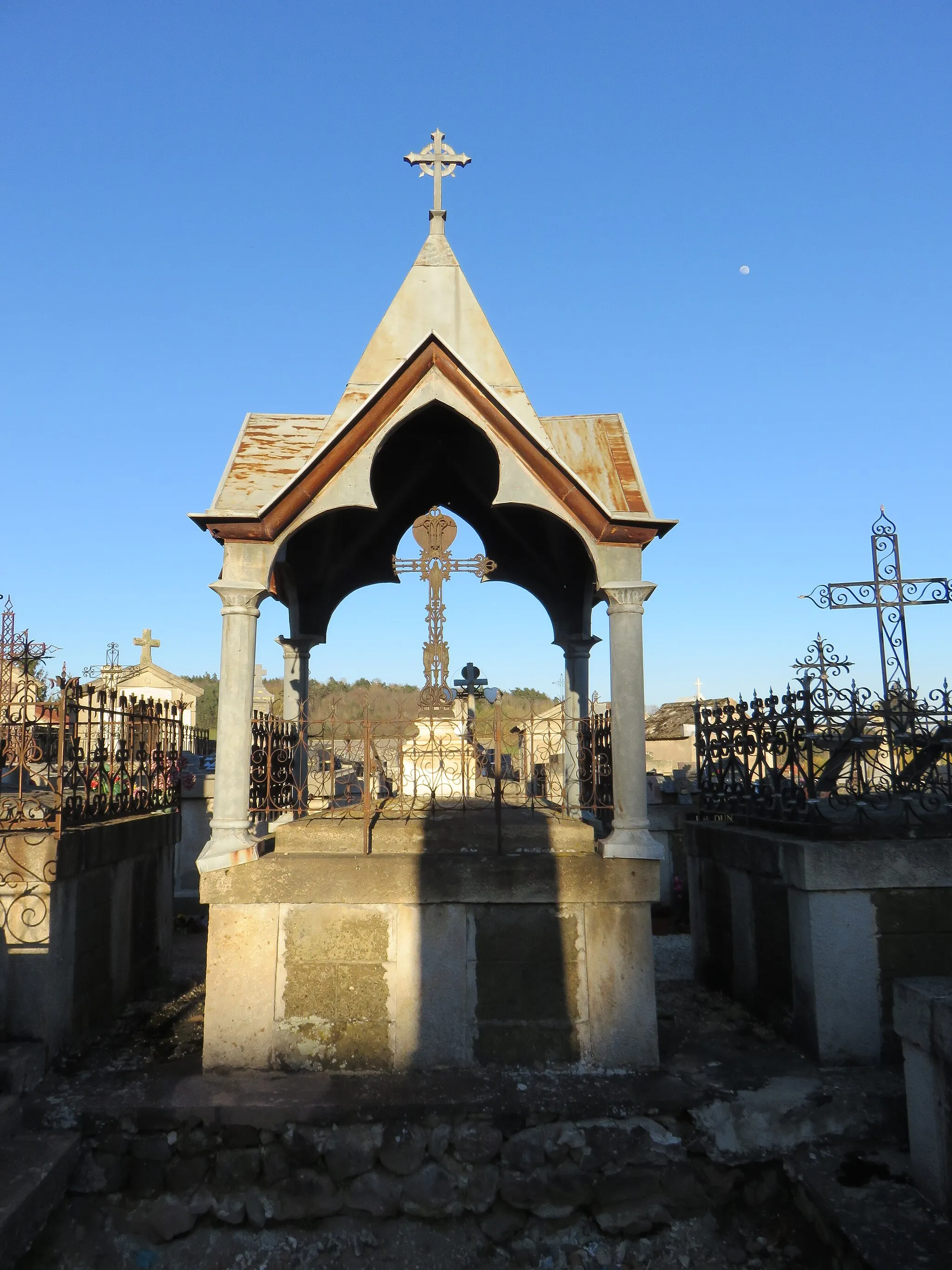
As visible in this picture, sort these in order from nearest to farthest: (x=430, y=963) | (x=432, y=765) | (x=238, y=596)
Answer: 1. (x=430, y=963)
2. (x=238, y=596)
3. (x=432, y=765)

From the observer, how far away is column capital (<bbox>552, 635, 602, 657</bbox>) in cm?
1018

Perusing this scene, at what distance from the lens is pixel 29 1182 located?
16.2 feet

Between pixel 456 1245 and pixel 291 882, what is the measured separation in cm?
252

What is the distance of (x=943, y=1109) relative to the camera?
4645mm

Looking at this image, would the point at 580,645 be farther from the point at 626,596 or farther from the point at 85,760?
the point at 85,760

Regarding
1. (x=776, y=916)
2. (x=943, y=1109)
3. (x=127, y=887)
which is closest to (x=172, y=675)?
(x=127, y=887)

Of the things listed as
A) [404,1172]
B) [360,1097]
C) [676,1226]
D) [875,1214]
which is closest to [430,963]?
[360,1097]

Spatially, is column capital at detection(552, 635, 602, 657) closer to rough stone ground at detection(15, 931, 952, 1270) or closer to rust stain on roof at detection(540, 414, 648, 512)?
rust stain on roof at detection(540, 414, 648, 512)

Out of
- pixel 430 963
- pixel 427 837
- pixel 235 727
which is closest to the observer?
pixel 430 963

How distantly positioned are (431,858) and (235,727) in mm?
1829

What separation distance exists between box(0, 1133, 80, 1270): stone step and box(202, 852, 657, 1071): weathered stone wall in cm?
113

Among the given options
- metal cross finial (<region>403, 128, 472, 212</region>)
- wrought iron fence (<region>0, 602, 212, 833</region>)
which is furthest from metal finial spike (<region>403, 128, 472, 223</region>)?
wrought iron fence (<region>0, 602, 212, 833</region>)

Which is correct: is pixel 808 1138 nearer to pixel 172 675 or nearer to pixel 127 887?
pixel 127 887

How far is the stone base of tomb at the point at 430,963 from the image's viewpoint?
6250 millimetres
